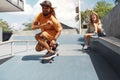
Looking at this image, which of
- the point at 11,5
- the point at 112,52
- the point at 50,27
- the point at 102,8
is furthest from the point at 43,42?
the point at 102,8

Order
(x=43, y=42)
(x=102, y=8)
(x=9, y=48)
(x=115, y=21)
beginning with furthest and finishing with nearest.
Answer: (x=102, y=8)
(x=9, y=48)
(x=115, y=21)
(x=43, y=42)

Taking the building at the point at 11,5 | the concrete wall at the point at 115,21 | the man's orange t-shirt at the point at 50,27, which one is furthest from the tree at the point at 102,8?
the man's orange t-shirt at the point at 50,27

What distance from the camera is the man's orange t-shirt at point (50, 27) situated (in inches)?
336

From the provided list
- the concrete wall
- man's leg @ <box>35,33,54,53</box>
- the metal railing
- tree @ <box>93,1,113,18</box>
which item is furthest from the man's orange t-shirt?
tree @ <box>93,1,113,18</box>

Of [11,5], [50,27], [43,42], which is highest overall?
[11,5]

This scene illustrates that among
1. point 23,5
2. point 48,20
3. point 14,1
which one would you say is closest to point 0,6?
point 14,1

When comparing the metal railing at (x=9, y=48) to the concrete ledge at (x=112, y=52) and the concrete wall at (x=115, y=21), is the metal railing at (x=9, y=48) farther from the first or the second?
the concrete wall at (x=115, y=21)

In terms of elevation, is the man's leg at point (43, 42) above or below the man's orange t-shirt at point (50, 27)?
below

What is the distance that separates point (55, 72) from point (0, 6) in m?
24.9

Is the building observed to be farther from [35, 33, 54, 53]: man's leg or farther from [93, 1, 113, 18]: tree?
[93, 1, 113, 18]: tree

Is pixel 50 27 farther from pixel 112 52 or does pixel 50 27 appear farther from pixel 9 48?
pixel 9 48

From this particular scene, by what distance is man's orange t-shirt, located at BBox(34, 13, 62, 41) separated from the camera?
854cm

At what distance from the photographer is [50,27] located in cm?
862

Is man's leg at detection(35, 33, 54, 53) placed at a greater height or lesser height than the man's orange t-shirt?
lesser
